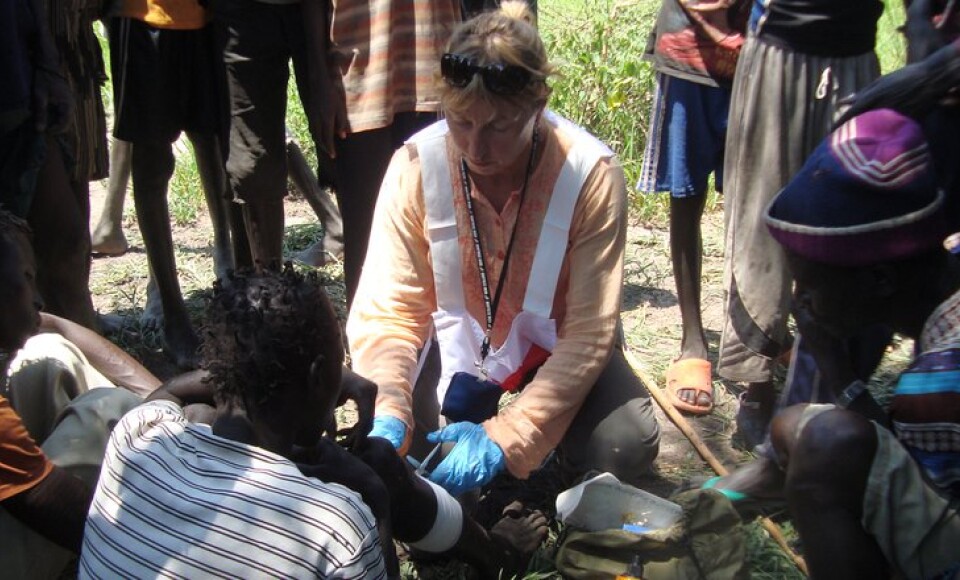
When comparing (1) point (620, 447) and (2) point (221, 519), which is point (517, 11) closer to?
(1) point (620, 447)

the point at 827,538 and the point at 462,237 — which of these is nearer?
the point at 827,538

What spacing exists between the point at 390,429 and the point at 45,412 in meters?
0.88

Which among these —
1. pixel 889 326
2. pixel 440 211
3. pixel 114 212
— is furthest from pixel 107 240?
pixel 889 326

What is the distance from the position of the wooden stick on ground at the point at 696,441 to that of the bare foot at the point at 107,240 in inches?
103

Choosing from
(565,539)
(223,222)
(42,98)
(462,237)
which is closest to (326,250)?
(223,222)

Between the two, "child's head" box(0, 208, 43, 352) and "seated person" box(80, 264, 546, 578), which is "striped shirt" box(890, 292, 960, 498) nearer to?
"seated person" box(80, 264, 546, 578)

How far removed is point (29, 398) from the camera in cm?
258

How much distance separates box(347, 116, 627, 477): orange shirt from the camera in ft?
8.33

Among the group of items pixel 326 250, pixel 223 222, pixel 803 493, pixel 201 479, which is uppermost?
pixel 201 479

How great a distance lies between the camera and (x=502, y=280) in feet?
8.88

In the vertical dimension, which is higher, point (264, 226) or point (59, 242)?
point (59, 242)

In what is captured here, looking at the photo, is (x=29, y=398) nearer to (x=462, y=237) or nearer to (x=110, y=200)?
(x=462, y=237)

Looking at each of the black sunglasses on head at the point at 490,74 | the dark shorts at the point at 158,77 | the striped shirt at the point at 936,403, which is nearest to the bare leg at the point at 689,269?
the black sunglasses on head at the point at 490,74

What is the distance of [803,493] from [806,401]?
2.28 ft
